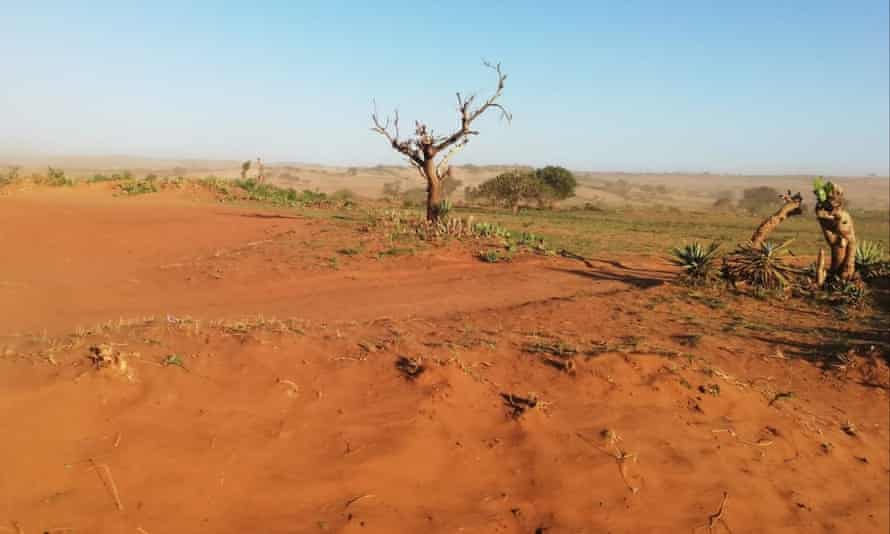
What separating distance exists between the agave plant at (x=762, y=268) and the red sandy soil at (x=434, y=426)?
2.42m

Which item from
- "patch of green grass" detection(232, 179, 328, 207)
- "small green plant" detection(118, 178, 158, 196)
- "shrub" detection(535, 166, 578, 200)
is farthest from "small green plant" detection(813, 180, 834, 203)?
"shrub" detection(535, 166, 578, 200)

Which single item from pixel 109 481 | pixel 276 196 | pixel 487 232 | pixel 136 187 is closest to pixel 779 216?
pixel 487 232

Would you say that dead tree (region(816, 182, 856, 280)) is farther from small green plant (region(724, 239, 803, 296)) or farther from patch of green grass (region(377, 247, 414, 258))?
patch of green grass (region(377, 247, 414, 258))

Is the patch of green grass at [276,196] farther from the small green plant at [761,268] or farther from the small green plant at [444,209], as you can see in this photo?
the small green plant at [761,268]

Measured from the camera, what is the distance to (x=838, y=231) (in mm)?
10789

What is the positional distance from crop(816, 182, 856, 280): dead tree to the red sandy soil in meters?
2.79

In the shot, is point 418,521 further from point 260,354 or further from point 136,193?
point 136,193

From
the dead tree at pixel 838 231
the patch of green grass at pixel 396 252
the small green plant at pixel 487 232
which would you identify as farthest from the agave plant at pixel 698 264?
the patch of green grass at pixel 396 252

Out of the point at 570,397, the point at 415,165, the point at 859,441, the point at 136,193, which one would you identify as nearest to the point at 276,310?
the point at 570,397

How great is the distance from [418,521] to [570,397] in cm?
211

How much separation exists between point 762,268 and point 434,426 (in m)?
9.07

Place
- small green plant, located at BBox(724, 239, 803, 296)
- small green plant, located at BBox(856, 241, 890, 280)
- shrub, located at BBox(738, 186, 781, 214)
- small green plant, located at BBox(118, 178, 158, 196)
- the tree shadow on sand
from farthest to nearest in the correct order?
shrub, located at BBox(738, 186, 781, 214) < small green plant, located at BBox(118, 178, 158, 196) < the tree shadow on sand < small green plant, located at BBox(856, 241, 890, 280) < small green plant, located at BBox(724, 239, 803, 296)

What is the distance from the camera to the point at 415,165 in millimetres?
17156

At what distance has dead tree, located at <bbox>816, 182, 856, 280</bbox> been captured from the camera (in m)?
10.6
